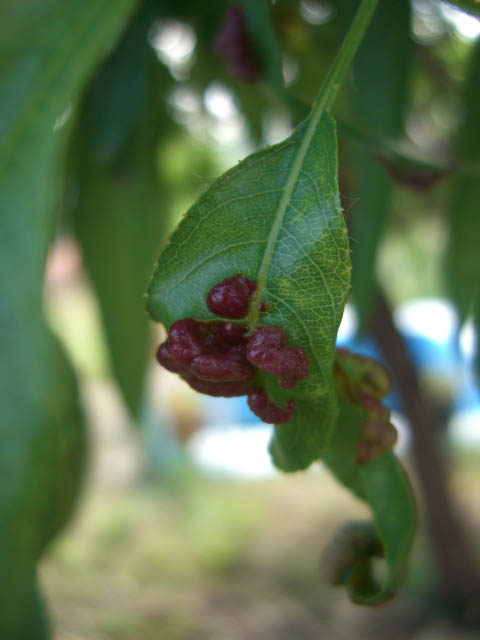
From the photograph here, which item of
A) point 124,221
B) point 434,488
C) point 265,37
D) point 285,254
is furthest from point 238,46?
point 434,488

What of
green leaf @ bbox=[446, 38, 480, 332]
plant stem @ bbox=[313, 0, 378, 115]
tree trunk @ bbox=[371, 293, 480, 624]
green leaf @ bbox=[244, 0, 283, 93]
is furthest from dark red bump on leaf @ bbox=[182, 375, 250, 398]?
tree trunk @ bbox=[371, 293, 480, 624]

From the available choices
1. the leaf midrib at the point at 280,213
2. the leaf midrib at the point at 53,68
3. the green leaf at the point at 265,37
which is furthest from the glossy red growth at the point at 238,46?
the leaf midrib at the point at 280,213

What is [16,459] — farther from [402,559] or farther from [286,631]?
[286,631]

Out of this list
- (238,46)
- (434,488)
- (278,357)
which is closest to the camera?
(278,357)

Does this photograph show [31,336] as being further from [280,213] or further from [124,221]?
[124,221]

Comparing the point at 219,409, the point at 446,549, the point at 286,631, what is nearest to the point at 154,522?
the point at 286,631

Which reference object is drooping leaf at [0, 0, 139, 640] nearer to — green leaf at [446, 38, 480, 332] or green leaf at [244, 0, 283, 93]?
green leaf at [244, 0, 283, 93]

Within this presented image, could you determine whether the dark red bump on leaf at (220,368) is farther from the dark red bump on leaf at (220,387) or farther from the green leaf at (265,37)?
the green leaf at (265,37)
